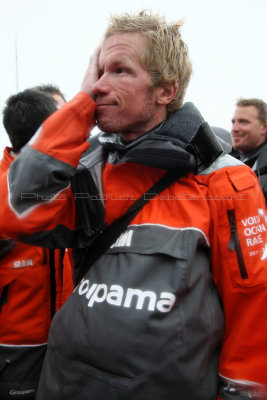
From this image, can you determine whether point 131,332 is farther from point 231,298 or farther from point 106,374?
point 231,298

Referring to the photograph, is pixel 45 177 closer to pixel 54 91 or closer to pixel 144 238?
pixel 144 238

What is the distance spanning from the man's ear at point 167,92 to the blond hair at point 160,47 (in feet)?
Answer: 0.06

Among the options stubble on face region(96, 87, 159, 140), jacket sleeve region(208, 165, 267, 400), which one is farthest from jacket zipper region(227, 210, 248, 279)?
stubble on face region(96, 87, 159, 140)

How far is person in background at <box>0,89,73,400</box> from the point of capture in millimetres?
1665

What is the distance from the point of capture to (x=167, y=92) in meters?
1.47

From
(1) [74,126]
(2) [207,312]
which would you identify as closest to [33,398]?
(2) [207,312]

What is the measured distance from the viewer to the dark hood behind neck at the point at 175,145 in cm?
123

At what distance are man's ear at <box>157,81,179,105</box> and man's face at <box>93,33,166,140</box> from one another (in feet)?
0.19

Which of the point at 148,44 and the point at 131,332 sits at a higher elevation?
the point at 148,44

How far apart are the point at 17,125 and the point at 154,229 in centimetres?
116

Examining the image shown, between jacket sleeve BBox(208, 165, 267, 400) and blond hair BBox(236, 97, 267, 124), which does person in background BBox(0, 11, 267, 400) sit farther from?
blond hair BBox(236, 97, 267, 124)

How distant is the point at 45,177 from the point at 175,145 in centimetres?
53

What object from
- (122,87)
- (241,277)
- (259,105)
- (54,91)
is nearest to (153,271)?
(241,277)

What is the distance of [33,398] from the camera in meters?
1.72
